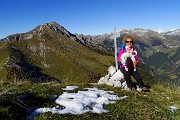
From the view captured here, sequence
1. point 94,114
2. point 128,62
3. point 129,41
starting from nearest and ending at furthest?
point 94,114, point 129,41, point 128,62

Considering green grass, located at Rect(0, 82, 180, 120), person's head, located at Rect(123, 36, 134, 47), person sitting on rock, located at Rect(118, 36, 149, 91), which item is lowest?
green grass, located at Rect(0, 82, 180, 120)

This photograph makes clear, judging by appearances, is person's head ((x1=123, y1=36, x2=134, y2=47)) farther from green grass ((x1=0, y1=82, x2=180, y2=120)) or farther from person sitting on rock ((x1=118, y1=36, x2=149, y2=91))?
green grass ((x1=0, y1=82, x2=180, y2=120))

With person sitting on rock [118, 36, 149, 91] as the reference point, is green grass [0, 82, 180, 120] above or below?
below

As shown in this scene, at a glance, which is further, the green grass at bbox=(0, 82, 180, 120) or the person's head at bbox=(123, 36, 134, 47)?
the person's head at bbox=(123, 36, 134, 47)

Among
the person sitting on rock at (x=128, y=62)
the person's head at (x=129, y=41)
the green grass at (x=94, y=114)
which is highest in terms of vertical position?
the person's head at (x=129, y=41)

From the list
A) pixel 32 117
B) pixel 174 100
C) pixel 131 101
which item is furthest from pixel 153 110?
pixel 32 117

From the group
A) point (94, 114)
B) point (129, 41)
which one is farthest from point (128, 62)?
point (94, 114)

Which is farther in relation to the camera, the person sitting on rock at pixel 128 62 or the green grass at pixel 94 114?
the person sitting on rock at pixel 128 62

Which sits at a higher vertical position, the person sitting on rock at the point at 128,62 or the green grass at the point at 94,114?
the person sitting on rock at the point at 128,62

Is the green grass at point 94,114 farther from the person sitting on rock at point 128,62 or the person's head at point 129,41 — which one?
the person's head at point 129,41

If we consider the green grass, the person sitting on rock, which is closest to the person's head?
the person sitting on rock

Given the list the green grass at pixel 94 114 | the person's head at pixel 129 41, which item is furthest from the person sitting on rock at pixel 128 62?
the green grass at pixel 94 114

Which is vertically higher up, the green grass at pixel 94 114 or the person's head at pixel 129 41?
the person's head at pixel 129 41

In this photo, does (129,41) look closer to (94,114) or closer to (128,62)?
(128,62)
